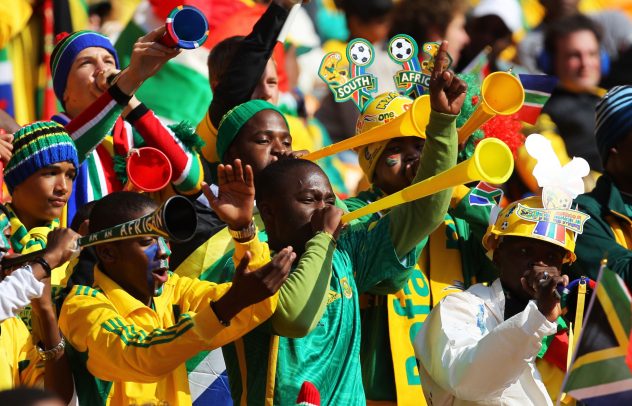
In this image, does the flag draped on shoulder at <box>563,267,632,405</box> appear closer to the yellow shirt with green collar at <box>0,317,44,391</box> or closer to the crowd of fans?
the crowd of fans

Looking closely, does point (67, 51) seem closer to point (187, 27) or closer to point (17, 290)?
point (187, 27)

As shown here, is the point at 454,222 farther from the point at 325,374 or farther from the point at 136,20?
the point at 136,20

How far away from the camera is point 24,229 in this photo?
5734mm

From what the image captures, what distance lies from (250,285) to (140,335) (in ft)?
1.48

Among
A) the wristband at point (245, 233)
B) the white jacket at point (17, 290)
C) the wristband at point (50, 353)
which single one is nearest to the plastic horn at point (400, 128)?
the wristband at point (245, 233)

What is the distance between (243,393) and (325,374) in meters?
0.29

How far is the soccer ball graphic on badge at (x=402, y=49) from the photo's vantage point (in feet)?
21.0

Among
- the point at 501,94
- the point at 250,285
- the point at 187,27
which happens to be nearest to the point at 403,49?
the point at 501,94

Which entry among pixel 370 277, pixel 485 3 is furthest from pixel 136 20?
pixel 370 277

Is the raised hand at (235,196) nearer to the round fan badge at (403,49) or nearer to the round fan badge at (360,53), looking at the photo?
the round fan badge at (403,49)

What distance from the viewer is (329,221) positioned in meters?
5.20

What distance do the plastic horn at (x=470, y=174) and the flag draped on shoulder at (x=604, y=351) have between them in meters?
0.67

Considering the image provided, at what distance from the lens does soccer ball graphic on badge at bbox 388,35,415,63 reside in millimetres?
6406

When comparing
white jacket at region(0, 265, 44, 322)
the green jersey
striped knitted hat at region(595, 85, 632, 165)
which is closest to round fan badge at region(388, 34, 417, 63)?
the green jersey
